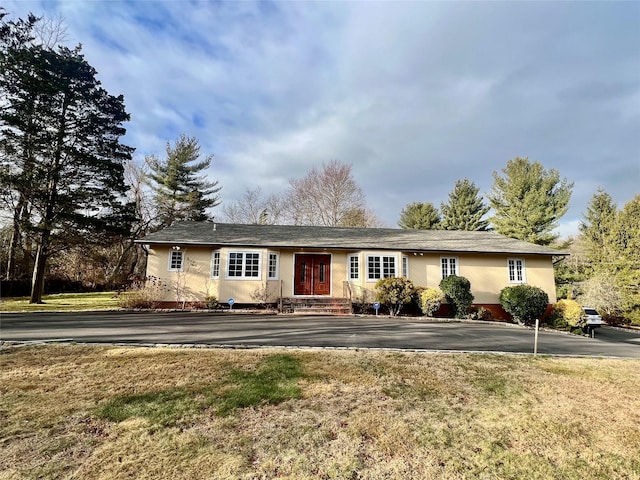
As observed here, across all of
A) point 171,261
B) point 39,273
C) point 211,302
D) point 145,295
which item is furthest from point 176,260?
point 39,273

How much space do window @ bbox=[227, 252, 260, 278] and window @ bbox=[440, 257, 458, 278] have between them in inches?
389

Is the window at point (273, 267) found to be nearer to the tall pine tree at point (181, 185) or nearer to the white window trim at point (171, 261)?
the white window trim at point (171, 261)

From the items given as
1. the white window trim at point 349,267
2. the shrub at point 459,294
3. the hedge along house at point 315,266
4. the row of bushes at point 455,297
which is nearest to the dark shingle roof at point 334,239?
the hedge along house at point 315,266

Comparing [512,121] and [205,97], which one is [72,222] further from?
[512,121]

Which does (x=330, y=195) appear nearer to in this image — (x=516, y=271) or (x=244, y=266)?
(x=244, y=266)

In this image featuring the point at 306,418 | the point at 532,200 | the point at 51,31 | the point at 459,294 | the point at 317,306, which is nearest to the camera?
the point at 306,418

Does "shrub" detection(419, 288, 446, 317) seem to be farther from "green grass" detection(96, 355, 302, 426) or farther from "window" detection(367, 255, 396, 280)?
"green grass" detection(96, 355, 302, 426)

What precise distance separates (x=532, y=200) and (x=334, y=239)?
2225 centimetres

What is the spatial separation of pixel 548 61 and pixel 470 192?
23015 mm

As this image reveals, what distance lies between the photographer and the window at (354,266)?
1625cm

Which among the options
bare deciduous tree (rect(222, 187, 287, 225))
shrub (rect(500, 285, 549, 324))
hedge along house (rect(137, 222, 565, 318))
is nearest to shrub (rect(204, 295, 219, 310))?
hedge along house (rect(137, 222, 565, 318))

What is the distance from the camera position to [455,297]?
14688 mm

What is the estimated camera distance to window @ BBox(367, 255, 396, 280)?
16.0 meters

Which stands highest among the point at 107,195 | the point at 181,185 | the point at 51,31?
the point at 51,31
